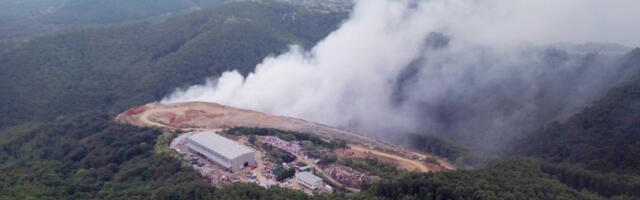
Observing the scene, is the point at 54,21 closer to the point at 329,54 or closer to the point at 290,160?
the point at 329,54

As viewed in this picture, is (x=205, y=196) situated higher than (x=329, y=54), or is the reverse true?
(x=329, y=54)

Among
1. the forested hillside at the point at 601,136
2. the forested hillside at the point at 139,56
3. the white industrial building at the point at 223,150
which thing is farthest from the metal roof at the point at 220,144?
the forested hillside at the point at 139,56

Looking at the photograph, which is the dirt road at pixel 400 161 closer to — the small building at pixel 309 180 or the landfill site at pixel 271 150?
the landfill site at pixel 271 150

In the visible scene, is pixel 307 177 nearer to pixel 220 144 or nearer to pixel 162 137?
pixel 220 144

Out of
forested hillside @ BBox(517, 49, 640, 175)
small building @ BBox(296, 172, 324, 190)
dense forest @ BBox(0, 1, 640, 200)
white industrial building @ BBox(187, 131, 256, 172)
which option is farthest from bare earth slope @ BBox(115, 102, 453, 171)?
forested hillside @ BBox(517, 49, 640, 175)

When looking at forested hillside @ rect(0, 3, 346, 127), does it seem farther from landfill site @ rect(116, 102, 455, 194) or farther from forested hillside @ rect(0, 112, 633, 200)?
landfill site @ rect(116, 102, 455, 194)

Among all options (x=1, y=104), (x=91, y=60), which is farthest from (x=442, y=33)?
(x=1, y=104)
